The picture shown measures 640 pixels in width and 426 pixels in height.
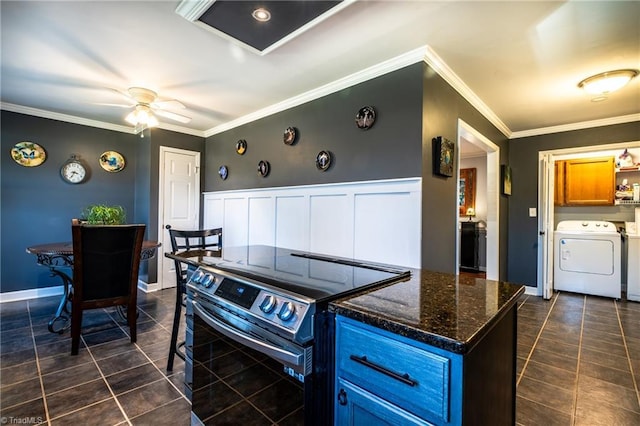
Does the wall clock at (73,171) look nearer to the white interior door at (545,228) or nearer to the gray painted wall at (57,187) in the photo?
the gray painted wall at (57,187)

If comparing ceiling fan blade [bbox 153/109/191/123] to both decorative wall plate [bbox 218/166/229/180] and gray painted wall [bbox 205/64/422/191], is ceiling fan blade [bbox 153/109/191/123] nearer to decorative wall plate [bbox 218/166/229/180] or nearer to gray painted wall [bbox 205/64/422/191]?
gray painted wall [bbox 205/64/422/191]

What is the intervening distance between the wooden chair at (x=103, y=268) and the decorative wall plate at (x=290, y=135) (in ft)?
5.67

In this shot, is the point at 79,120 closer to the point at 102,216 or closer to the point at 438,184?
the point at 102,216

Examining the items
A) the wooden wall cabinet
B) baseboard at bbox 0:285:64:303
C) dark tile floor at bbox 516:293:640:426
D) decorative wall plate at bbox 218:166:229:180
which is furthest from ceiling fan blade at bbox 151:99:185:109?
the wooden wall cabinet

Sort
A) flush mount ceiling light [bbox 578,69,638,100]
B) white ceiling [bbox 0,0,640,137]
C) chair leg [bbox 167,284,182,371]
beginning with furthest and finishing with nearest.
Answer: flush mount ceiling light [bbox 578,69,638,100], chair leg [bbox 167,284,182,371], white ceiling [bbox 0,0,640,137]

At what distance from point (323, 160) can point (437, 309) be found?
2290mm

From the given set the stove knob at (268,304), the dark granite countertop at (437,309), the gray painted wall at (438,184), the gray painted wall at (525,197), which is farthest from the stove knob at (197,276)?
the gray painted wall at (525,197)

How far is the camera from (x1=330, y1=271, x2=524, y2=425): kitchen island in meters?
0.74

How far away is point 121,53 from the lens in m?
2.40

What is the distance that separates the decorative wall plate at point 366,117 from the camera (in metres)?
2.63

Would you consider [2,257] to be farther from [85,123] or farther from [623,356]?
[623,356]

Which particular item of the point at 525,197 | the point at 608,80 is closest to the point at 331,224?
the point at 608,80

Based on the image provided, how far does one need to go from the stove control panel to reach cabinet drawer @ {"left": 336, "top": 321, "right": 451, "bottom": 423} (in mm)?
135

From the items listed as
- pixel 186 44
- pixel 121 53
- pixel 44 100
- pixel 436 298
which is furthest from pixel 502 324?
pixel 44 100
